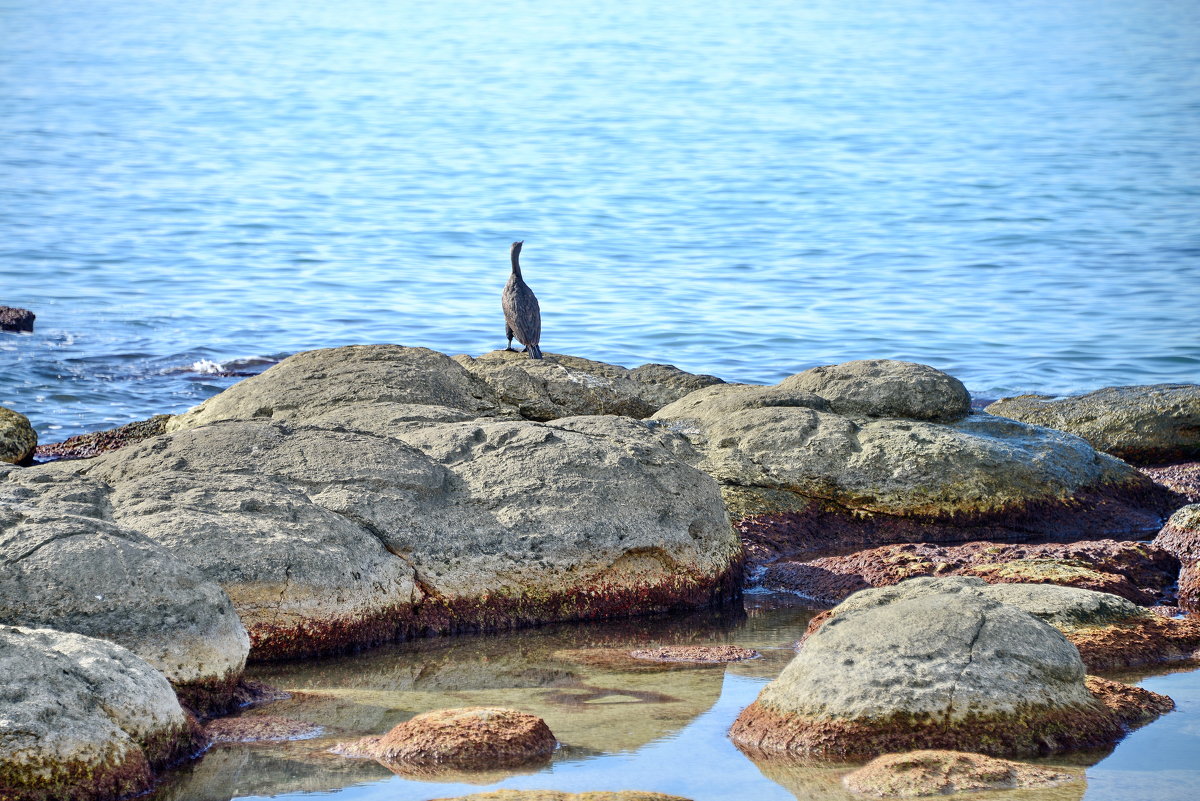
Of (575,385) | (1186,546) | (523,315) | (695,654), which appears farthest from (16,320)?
(1186,546)

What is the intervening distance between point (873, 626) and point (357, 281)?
16.6 m

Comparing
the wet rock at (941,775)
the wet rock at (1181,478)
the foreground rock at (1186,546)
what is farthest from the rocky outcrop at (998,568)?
the wet rock at (941,775)

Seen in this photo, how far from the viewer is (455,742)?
4867 millimetres

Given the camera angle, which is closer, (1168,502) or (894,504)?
(894,504)

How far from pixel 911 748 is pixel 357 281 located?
1705 centimetres

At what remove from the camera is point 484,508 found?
266 inches

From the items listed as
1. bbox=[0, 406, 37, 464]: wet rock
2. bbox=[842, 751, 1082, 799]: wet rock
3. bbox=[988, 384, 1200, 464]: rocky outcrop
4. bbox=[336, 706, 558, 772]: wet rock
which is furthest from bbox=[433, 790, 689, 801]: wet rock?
bbox=[988, 384, 1200, 464]: rocky outcrop

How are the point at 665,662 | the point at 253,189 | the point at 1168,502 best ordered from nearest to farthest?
the point at 665,662
the point at 1168,502
the point at 253,189

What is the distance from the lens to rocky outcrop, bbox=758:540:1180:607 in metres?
6.88

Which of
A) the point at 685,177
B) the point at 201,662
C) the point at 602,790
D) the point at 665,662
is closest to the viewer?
the point at 602,790

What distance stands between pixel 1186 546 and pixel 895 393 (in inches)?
85.3

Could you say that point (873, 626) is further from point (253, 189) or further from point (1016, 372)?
point (253, 189)

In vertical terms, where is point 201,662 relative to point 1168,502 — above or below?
above

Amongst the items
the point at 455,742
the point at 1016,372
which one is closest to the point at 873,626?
the point at 455,742
